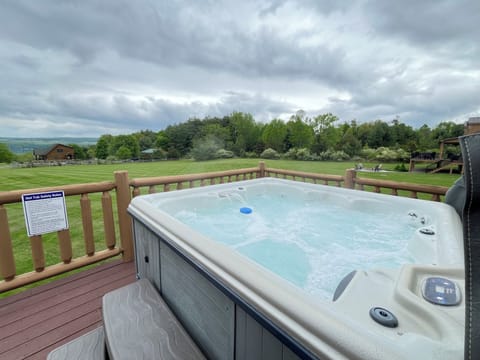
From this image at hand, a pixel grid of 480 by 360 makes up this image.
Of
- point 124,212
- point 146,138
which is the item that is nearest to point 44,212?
point 124,212

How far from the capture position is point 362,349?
0.47 meters

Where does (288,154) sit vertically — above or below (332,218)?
above

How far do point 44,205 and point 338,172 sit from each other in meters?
2.78

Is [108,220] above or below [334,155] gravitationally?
below

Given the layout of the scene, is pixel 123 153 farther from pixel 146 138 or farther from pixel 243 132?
pixel 243 132

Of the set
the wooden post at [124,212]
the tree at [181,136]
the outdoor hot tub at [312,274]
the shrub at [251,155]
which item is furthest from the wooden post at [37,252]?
the tree at [181,136]

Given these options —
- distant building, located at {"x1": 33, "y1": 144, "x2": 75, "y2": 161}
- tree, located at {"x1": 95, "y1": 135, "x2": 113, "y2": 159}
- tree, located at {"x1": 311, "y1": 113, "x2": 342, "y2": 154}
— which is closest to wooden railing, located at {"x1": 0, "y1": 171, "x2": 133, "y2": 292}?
tree, located at {"x1": 311, "y1": 113, "x2": 342, "y2": 154}

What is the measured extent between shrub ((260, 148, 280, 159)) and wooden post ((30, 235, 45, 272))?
3.20 metres

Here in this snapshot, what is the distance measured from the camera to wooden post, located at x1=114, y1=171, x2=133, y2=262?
1.95m

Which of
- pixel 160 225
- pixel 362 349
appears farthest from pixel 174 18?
pixel 362 349

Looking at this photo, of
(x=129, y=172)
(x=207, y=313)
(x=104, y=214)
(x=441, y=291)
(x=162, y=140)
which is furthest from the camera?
(x=162, y=140)

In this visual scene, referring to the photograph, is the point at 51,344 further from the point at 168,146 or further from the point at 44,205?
the point at 168,146

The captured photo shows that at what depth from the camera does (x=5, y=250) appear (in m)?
1.48

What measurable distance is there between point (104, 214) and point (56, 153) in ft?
11.4
